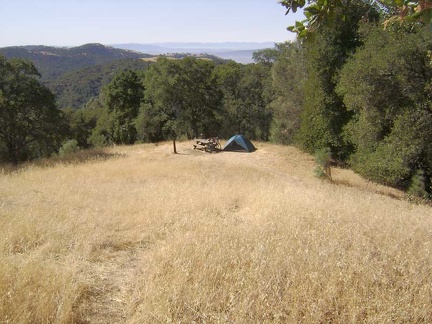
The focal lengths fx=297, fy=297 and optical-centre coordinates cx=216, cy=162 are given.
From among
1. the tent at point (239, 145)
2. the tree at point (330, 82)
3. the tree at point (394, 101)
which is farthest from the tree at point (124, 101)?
the tree at point (394, 101)

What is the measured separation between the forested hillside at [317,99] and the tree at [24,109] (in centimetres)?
8

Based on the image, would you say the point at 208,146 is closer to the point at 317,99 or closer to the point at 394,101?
the point at 317,99

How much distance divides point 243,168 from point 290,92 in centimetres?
1129

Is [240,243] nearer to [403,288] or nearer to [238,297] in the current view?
[238,297]

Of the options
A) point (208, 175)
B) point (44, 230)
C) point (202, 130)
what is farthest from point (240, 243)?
point (202, 130)

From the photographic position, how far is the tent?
859 inches

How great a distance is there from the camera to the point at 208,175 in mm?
13930

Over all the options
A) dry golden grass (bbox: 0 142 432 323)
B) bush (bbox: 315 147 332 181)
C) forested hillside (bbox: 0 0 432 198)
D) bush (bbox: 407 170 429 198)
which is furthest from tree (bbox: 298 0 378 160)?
dry golden grass (bbox: 0 142 432 323)

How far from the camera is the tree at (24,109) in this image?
19.7 metres

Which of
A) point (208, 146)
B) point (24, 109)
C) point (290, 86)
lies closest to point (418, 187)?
point (208, 146)

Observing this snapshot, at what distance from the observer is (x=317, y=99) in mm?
18453

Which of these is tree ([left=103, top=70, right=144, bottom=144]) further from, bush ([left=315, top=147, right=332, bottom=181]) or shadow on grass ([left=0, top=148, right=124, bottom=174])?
bush ([left=315, top=147, right=332, bottom=181])

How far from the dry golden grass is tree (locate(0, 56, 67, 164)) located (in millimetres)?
15793

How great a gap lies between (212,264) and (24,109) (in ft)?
72.1
